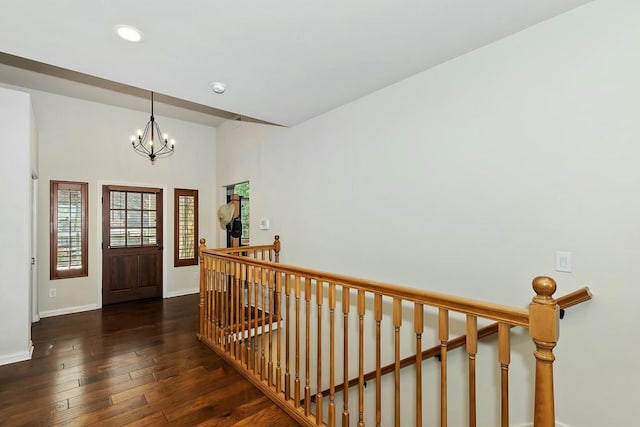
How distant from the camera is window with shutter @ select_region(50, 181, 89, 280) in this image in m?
4.54

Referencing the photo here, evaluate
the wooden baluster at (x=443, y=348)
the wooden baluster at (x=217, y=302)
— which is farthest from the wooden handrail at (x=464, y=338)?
the wooden baluster at (x=217, y=302)

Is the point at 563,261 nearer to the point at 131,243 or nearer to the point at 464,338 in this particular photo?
the point at 464,338

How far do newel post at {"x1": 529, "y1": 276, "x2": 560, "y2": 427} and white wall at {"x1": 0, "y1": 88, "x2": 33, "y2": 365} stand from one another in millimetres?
4193

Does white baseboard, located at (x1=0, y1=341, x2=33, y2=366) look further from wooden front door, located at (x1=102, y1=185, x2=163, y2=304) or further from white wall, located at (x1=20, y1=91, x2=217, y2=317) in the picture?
wooden front door, located at (x1=102, y1=185, x2=163, y2=304)

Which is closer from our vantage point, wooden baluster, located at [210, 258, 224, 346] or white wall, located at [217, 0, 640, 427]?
white wall, located at [217, 0, 640, 427]

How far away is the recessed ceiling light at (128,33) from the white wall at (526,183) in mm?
1900

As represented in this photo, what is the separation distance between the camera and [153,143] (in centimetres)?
541

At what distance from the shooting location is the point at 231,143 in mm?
5570

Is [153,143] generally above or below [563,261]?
above

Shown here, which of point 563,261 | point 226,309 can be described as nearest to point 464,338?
point 563,261

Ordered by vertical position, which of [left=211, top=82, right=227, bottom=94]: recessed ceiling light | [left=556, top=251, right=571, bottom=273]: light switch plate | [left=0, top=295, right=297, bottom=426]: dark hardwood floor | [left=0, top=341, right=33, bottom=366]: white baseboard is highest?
[left=211, top=82, right=227, bottom=94]: recessed ceiling light

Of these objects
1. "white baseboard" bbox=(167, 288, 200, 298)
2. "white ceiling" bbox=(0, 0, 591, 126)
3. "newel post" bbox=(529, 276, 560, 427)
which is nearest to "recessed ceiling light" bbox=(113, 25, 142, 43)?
"white ceiling" bbox=(0, 0, 591, 126)

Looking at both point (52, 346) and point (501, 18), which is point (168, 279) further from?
point (501, 18)

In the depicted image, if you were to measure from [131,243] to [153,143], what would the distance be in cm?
175
